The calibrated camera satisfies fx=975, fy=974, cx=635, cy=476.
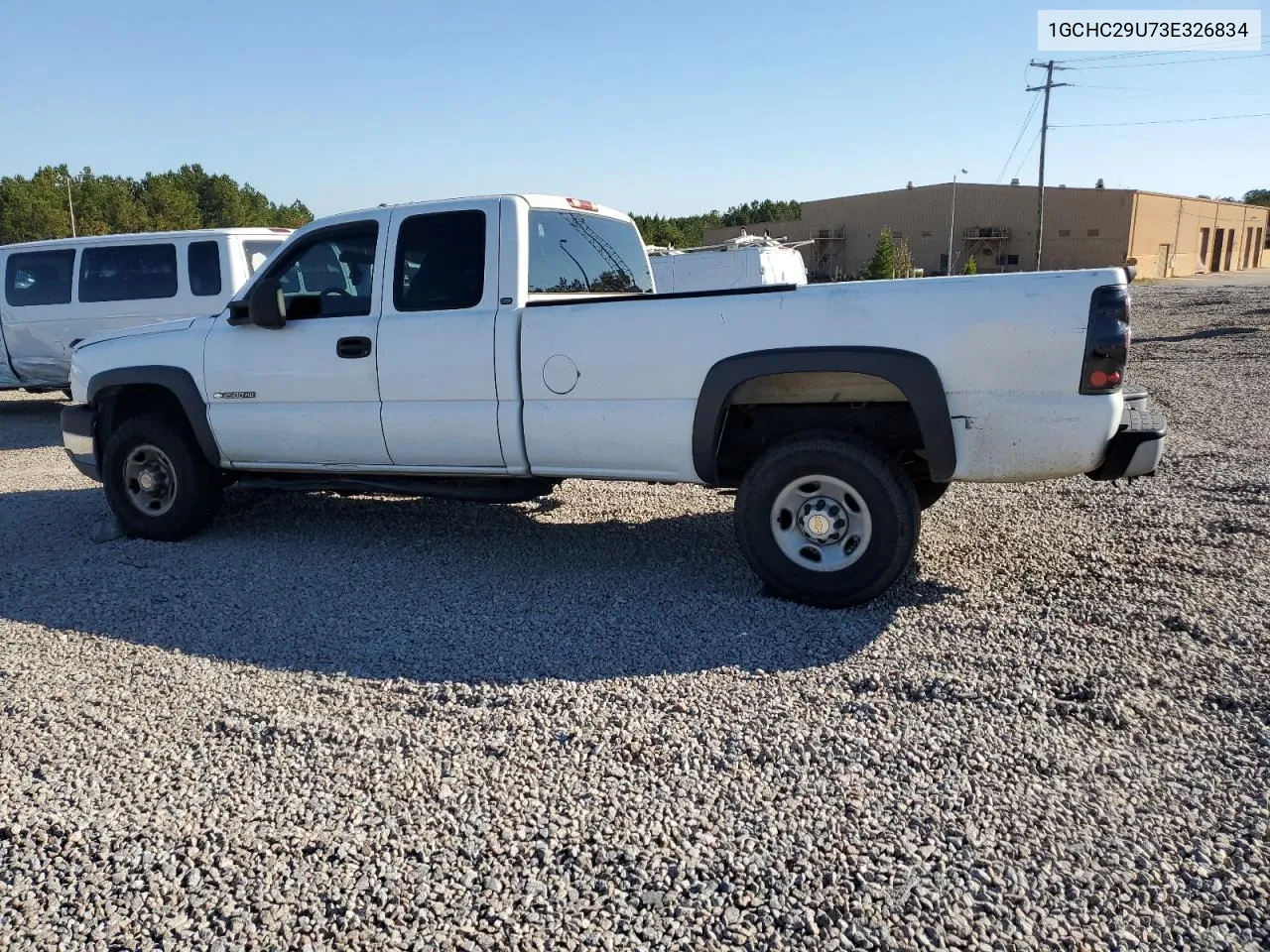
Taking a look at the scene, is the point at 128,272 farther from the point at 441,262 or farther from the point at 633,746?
the point at 633,746

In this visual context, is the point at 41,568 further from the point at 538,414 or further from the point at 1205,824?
the point at 1205,824

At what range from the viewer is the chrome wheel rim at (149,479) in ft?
21.2

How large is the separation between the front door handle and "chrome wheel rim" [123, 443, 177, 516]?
167 centimetres

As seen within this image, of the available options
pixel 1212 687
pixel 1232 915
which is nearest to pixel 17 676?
pixel 1232 915

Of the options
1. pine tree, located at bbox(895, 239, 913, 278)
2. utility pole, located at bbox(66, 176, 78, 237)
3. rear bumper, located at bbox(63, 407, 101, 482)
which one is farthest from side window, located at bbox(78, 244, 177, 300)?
utility pole, located at bbox(66, 176, 78, 237)

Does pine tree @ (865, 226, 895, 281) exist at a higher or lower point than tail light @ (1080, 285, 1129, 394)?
higher

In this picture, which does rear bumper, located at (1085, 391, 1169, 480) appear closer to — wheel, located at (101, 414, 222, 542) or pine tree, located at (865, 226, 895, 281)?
wheel, located at (101, 414, 222, 542)

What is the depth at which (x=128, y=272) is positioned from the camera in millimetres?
11766

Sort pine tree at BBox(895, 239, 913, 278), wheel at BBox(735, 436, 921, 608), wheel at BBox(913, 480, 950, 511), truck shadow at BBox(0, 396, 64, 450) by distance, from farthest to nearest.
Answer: pine tree at BBox(895, 239, 913, 278) → truck shadow at BBox(0, 396, 64, 450) → wheel at BBox(913, 480, 950, 511) → wheel at BBox(735, 436, 921, 608)

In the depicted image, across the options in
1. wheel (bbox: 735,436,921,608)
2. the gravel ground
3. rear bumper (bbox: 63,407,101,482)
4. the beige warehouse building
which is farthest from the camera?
the beige warehouse building

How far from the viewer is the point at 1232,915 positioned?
2.53m

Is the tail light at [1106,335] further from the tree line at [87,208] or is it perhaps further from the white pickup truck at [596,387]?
the tree line at [87,208]

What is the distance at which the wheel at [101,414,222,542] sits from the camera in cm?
636

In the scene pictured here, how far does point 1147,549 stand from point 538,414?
3.60 m
